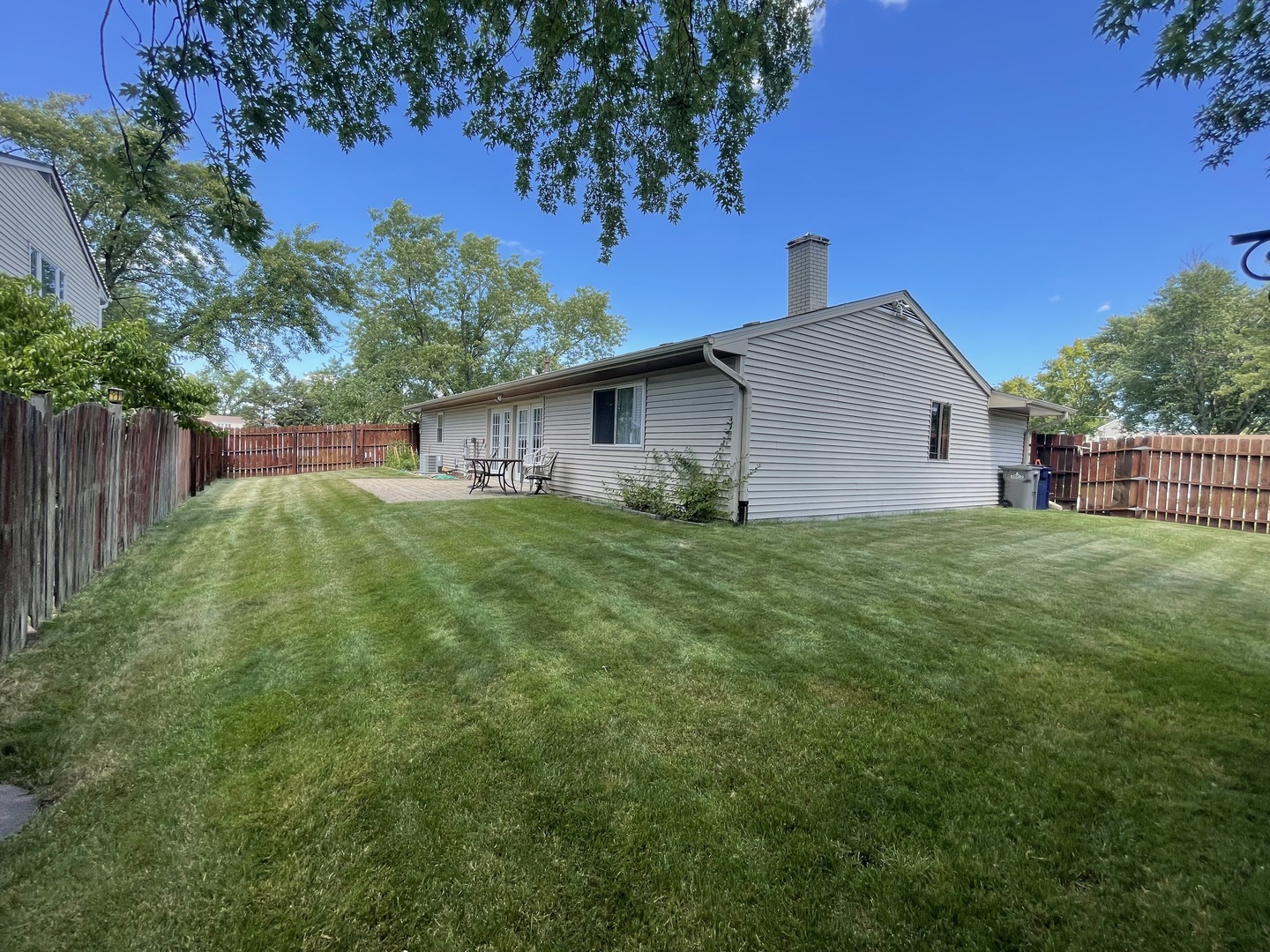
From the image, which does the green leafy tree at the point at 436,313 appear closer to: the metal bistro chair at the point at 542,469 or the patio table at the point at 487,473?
the patio table at the point at 487,473

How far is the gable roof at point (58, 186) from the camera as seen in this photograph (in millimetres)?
9797

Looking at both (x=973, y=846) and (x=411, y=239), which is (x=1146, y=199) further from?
(x=411, y=239)

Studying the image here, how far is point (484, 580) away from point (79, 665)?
100.0 inches

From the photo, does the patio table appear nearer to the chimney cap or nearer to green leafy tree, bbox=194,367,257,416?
the chimney cap

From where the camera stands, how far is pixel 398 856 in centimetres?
170

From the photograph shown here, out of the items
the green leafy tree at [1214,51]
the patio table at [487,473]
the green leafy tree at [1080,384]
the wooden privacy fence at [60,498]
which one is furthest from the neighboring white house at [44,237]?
the green leafy tree at [1080,384]

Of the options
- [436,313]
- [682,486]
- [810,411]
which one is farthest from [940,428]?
[436,313]

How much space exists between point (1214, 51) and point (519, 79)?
446cm

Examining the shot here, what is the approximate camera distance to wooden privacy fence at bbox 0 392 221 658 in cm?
298

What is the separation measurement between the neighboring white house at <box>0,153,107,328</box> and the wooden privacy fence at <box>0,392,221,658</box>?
5.34 metres

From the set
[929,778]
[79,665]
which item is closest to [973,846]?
[929,778]

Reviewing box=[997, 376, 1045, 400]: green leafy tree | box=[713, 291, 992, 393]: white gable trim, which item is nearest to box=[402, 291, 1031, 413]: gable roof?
box=[713, 291, 992, 393]: white gable trim

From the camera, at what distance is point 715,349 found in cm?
746

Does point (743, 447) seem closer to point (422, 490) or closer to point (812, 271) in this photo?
point (812, 271)
